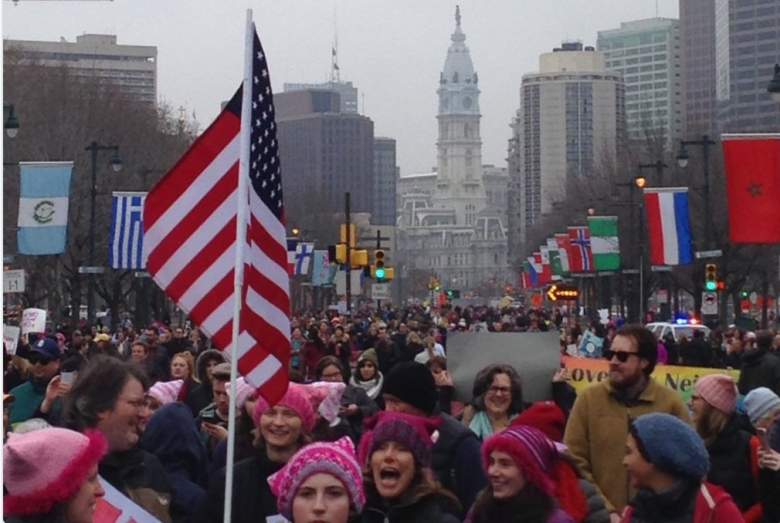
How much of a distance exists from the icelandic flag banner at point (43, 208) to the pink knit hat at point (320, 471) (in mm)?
26205

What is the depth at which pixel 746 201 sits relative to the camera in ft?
75.8

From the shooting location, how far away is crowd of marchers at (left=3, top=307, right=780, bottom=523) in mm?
6152

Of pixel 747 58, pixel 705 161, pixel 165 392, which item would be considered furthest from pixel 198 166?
pixel 747 58

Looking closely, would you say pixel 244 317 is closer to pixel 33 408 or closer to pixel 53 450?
pixel 53 450

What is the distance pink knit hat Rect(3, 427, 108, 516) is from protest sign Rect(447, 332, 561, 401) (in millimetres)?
8111

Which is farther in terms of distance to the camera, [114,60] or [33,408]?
[114,60]

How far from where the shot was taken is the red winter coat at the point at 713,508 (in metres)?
6.68

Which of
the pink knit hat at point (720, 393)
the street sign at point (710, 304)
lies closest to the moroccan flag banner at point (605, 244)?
the street sign at point (710, 304)

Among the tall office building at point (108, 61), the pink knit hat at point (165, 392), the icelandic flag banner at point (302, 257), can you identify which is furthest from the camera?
the tall office building at point (108, 61)

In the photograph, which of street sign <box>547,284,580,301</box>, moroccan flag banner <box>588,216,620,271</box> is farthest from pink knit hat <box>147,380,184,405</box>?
street sign <box>547,284,580,301</box>

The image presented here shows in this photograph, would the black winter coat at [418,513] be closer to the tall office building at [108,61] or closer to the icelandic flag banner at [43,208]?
the icelandic flag banner at [43,208]

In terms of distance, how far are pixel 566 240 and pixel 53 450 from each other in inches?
2486

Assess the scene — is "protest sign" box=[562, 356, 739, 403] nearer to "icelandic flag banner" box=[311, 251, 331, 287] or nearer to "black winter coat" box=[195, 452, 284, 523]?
"black winter coat" box=[195, 452, 284, 523]

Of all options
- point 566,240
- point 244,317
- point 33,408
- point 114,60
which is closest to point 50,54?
point 566,240
